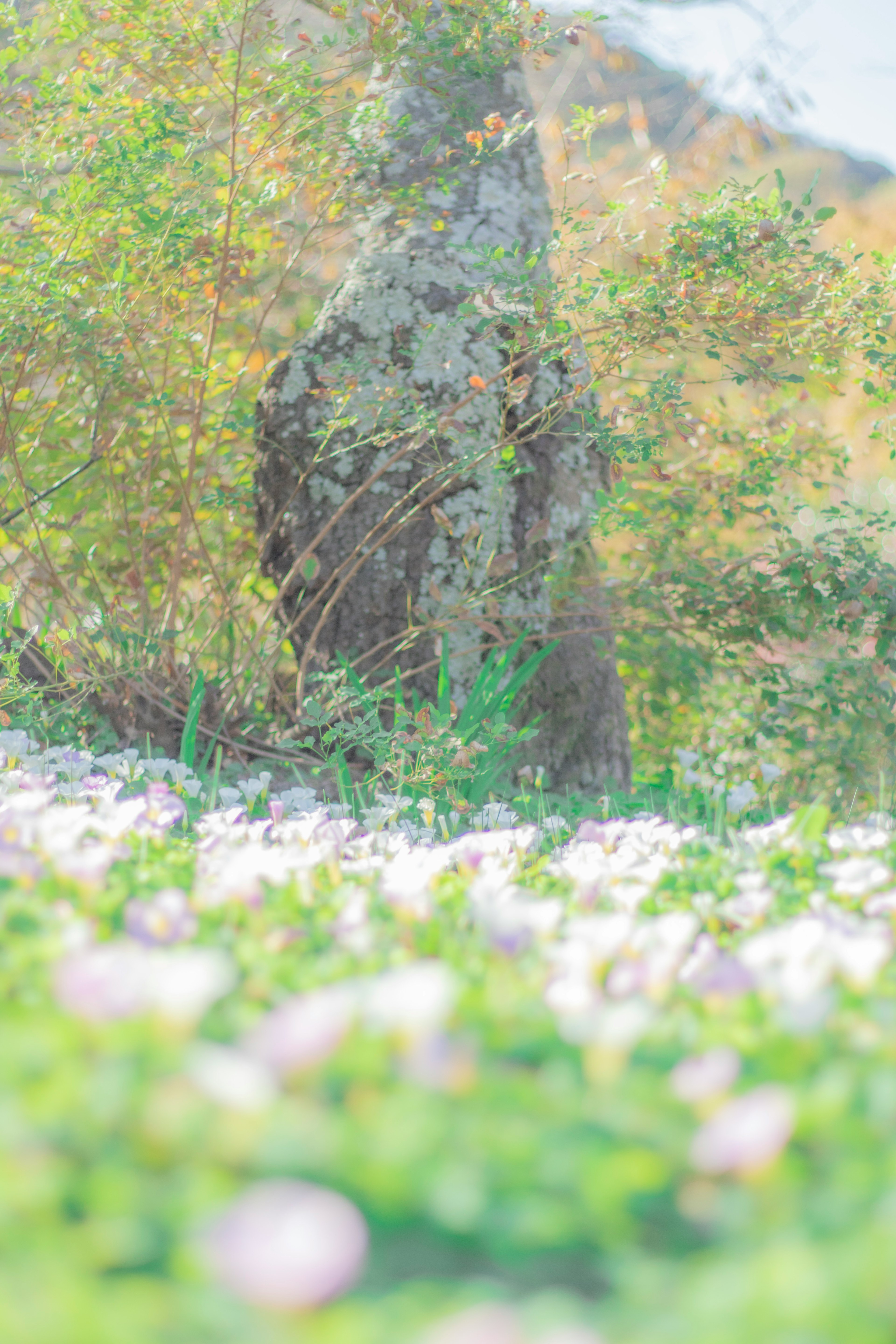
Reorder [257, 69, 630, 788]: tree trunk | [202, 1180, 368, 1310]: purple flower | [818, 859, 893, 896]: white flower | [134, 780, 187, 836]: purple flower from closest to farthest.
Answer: [202, 1180, 368, 1310]: purple flower < [818, 859, 893, 896]: white flower < [134, 780, 187, 836]: purple flower < [257, 69, 630, 788]: tree trunk

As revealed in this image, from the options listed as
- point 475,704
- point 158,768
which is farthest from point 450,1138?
point 475,704

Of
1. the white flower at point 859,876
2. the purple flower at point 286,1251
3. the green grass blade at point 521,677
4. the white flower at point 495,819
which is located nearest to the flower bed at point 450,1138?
the purple flower at point 286,1251

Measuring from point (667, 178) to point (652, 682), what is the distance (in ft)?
6.55

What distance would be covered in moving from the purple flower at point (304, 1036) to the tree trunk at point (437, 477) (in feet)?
7.85

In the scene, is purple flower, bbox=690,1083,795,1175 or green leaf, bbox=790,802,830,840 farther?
green leaf, bbox=790,802,830,840

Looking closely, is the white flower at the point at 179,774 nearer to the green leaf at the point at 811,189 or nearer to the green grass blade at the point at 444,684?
the green grass blade at the point at 444,684

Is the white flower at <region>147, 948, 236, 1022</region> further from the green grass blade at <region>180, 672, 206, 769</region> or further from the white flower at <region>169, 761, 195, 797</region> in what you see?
the green grass blade at <region>180, 672, 206, 769</region>

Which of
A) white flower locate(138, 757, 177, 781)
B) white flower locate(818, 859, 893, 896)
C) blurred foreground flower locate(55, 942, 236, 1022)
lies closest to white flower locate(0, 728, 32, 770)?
white flower locate(138, 757, 177, 781)

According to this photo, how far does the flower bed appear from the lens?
0.49 meters

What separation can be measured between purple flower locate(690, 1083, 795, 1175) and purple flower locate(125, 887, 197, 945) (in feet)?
1.83

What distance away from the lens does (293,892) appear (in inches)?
52.4

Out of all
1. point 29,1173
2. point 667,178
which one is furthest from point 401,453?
point 29,1173

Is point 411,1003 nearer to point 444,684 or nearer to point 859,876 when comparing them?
point 859,876

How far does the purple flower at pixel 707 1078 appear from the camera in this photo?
0.64 m
